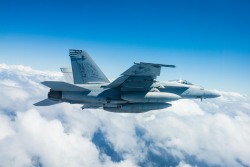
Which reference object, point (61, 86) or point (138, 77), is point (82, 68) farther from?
point (138, 77)

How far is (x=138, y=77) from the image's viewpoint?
12883mm

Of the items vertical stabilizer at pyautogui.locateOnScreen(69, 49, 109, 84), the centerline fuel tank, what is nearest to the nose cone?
the centerline fuel tank

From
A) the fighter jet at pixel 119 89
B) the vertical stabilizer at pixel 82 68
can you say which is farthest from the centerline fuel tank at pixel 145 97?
the vertical stabilizer at pixel 82 68

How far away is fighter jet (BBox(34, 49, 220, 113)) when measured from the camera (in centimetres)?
1236

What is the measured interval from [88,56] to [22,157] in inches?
8541

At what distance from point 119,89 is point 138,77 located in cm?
173

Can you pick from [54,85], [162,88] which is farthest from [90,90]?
[162,88]

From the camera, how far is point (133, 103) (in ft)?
47.0

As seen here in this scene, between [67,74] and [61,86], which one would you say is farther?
[67,74]

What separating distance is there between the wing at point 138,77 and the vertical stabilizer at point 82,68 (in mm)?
2030

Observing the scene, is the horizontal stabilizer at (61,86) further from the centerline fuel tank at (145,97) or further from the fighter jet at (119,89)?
the centerline fuel tank at (145,97)

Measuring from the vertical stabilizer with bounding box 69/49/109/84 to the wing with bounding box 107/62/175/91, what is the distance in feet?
6.66

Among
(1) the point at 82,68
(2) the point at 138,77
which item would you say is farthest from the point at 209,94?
(1) the point at 82,68

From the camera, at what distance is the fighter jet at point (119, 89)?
40.5 ft
